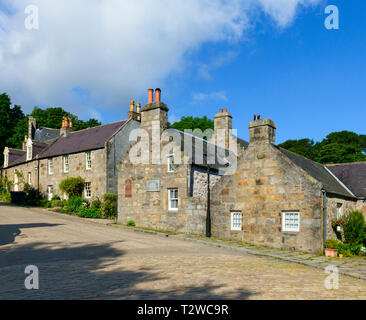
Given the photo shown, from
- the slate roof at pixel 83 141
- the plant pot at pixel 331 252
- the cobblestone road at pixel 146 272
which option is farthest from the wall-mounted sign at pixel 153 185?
the plant pot at pixel 331 252

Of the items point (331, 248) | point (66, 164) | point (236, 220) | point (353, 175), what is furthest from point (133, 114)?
point (331, 248)

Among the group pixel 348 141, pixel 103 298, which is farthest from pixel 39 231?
pixel 348 141

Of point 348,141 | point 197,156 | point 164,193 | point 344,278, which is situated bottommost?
point 344,278

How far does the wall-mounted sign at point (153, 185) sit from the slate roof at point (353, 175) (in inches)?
502

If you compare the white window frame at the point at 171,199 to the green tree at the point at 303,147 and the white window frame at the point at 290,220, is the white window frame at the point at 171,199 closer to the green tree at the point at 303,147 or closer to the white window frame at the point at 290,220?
the white window frame at the point at 290,220

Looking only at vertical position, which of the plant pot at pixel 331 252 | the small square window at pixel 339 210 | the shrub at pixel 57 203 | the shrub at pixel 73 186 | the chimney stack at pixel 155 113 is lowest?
the plant pot at pixel 331 252

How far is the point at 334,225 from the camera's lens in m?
17.8

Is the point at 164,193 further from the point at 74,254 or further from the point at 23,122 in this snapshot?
the point at 23,122

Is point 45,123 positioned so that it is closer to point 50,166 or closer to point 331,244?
point 50,166

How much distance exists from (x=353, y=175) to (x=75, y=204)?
22940mm

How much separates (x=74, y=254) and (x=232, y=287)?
7464 mm

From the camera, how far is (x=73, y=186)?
32469 millimetres

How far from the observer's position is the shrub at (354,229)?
680 inches
